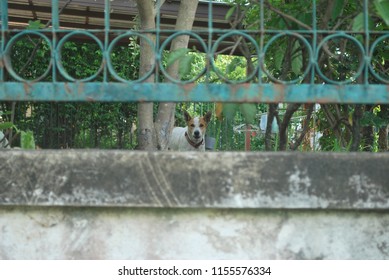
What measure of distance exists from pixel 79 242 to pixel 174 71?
2766 mm

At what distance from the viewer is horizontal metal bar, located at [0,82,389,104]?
5.94 ft

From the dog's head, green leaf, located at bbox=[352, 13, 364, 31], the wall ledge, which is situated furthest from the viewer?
the dog's head

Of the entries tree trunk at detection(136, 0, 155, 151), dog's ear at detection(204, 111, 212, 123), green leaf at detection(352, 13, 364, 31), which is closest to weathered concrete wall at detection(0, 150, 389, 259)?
green leaf at detection(352, 13, 364, 31)

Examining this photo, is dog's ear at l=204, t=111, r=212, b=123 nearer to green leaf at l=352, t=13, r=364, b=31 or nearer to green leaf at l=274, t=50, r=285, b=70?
green leaf at l=274, t=50, r=285, b=70

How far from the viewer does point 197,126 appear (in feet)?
30.5

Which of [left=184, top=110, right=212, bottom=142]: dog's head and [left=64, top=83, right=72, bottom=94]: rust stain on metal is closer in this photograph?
[left=64, top=83, right=72, bottom=94]: rust stain on metal

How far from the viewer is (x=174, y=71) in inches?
174

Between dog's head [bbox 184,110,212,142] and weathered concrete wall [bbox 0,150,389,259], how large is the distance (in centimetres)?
739

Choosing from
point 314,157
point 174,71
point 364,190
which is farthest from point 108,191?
A: point 174,71

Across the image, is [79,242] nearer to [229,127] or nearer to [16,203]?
[16,203]

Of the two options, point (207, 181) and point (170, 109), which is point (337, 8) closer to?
point (207, 181)

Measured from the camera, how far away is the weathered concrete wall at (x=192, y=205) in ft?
5.70

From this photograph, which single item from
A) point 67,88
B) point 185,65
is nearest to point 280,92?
point 185,65

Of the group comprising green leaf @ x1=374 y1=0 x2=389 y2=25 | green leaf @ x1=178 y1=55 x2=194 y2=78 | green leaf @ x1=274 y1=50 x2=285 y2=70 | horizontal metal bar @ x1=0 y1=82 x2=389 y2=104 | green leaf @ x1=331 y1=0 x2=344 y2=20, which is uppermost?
green leaf @ x1=331 y1=0 x2=344 y2=20
